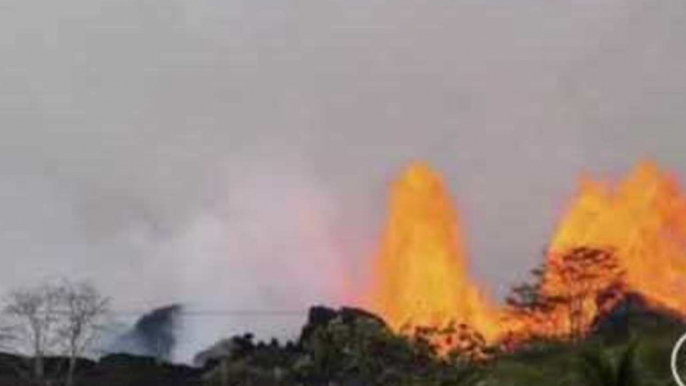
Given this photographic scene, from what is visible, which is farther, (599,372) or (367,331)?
(367,331)

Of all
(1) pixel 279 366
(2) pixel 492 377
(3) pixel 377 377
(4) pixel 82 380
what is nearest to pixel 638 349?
(2) pixel 492 377

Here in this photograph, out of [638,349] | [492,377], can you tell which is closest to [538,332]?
[492,377]

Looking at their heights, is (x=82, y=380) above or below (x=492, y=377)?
above

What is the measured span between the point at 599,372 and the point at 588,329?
109690 millimetres

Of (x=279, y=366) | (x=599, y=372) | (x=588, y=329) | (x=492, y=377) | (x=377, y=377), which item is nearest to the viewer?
(x=599, y=372)

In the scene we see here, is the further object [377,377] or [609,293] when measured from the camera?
[609,293]

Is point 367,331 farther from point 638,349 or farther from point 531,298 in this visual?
point 638,349

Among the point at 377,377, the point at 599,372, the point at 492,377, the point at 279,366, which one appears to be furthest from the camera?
the point at 279,366

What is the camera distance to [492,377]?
292 feet

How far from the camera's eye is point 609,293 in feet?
610

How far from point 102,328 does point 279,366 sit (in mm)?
22905

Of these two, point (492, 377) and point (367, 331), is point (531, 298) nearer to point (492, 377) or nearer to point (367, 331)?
point (367, 331)

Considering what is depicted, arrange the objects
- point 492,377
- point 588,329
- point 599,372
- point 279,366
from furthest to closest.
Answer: point 279,366 < point 588,329 < point 492,377 < point 599,372

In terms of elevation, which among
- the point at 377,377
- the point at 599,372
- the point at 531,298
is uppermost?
the point at 531,298
